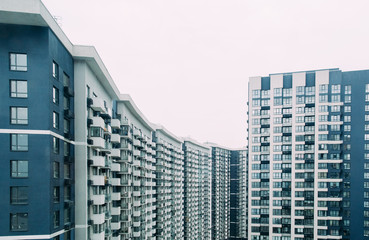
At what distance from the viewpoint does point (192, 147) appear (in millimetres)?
128125

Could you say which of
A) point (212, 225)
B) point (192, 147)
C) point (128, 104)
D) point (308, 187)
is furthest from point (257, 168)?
point (212, 225)

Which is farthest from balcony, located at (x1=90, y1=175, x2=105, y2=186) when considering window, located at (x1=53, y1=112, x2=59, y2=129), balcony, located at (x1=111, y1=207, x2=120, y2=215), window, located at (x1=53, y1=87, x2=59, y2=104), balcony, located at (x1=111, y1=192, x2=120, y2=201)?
balcony, located at (x1=111, y1=207, x2=120, y2=215)

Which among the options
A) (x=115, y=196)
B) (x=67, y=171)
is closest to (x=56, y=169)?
(x=67, y=171)

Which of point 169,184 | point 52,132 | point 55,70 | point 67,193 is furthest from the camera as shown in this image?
point 169,184

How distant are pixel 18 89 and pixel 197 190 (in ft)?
359

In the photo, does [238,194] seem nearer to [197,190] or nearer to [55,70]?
[197,190]

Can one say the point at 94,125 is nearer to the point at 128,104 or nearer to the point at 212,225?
the point at 128,104

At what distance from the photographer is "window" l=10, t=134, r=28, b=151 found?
26828 millimetres

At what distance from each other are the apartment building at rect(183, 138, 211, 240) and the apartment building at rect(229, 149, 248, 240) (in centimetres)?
3152

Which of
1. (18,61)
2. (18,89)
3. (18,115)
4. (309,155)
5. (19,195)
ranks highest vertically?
(18,61)

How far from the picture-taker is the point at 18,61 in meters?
27.2

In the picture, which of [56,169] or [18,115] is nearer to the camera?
[18,115]

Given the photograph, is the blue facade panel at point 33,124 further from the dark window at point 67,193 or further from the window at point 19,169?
the dark window at point 67,193

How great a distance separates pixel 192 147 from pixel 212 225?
151ft
